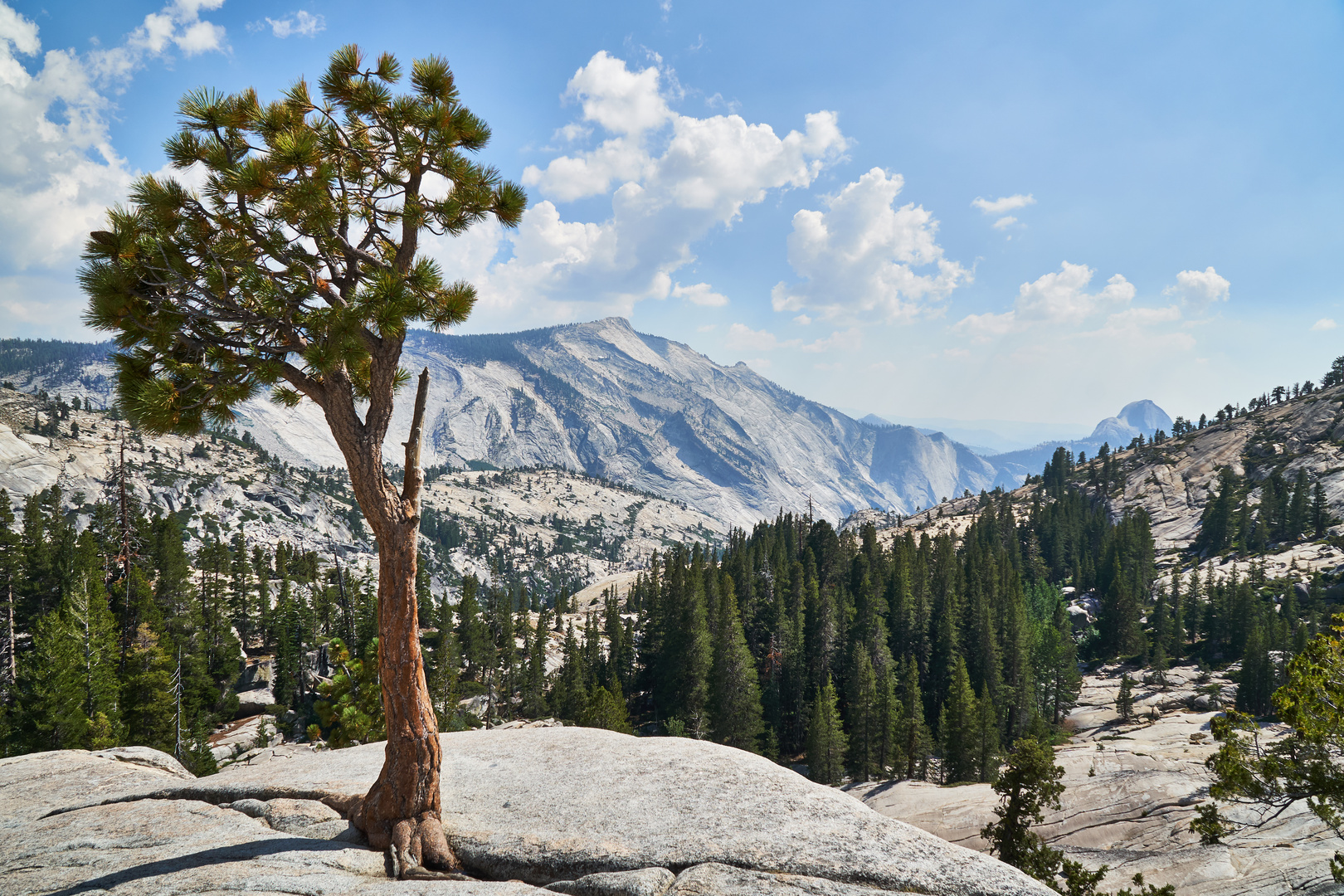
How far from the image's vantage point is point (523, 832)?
12312 millimetres

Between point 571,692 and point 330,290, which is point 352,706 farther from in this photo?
point 571,692

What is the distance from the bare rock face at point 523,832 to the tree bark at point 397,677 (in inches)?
26.2

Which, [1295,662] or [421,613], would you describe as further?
[421,613]

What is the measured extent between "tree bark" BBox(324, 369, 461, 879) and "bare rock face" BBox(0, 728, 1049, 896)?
0.67 m

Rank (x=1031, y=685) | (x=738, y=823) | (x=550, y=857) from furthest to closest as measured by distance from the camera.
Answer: (x=1031, y=685), (x=738, y=823), (x=550, y=857)

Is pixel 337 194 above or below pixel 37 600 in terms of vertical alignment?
above

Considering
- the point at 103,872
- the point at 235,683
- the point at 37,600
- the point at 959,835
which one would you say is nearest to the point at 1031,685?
the point at 959,835

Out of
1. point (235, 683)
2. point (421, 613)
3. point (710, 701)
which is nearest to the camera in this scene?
point (710, 701)

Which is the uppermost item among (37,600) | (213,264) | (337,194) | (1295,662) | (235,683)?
(337,194)

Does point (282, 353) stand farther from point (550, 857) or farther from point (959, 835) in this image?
point (959, 835)

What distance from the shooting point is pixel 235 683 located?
80500 mm

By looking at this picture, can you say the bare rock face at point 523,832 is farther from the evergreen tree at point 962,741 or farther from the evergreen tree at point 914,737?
the evergreen tree at point 914,737

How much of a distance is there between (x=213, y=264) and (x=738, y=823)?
48.1ft

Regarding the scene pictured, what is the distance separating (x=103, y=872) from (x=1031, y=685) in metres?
103
